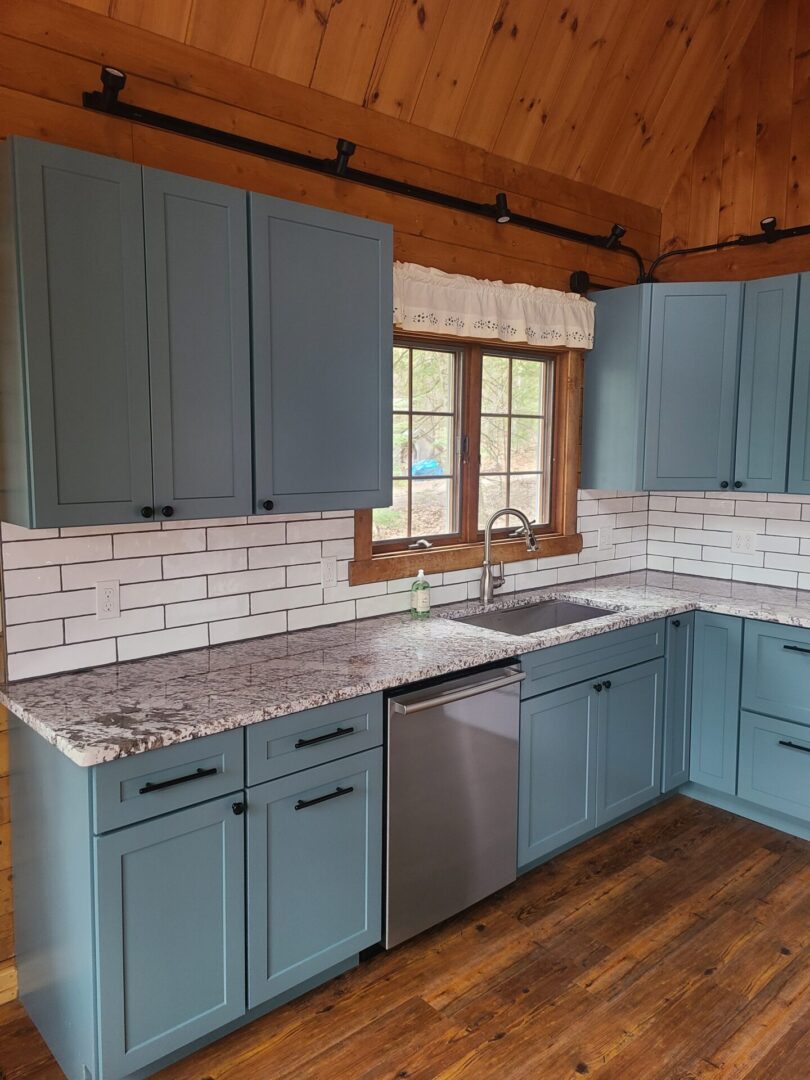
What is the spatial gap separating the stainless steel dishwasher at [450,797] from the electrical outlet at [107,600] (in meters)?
0.88

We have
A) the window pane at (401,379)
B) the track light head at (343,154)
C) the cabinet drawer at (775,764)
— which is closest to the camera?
the track light head at (343,154)

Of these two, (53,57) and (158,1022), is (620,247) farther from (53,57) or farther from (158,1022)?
(158,1022)

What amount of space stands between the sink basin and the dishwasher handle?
2.09ft

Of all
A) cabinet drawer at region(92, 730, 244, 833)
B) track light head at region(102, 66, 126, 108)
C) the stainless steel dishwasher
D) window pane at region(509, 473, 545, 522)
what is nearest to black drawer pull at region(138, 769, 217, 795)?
cabinet drawer at region(92, 730, 244, 833)

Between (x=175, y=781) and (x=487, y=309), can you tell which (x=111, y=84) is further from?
(x=175, y=781)

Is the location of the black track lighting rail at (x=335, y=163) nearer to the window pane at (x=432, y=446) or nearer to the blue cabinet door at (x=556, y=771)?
the window pane at (x=432, y=446)

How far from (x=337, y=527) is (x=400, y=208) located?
121 centimetres

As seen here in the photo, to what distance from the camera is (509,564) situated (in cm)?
364

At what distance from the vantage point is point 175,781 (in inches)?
76.9

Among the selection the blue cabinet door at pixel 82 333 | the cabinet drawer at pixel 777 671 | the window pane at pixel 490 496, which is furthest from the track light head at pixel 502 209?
the cabinet drawer at pixel 777 671

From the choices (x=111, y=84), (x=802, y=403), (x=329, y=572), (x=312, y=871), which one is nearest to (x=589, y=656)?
(x=329, y=572)

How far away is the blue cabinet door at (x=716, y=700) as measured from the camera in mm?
3482

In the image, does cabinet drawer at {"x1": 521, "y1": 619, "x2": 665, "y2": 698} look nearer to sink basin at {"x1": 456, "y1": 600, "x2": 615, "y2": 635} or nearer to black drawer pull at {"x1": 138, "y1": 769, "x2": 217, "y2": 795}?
sink basin at {"x1": 456, "y1": 600, "x2": 615, "y2": 635}

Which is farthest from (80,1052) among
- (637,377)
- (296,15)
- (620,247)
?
(620,247)
